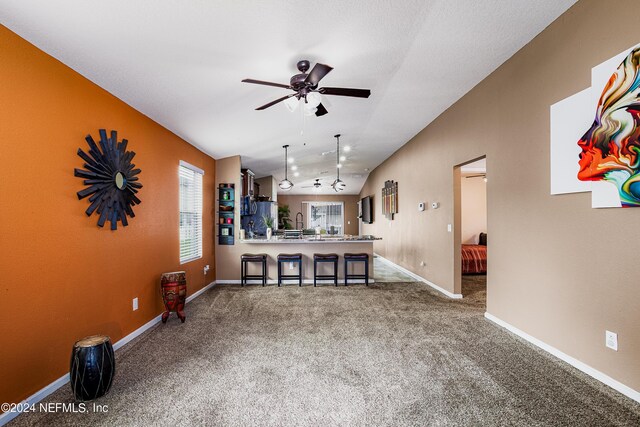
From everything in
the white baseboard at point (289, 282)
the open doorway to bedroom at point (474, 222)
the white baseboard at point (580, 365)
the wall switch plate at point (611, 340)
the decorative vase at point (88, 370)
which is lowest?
the white baseboard at point (289, 282)

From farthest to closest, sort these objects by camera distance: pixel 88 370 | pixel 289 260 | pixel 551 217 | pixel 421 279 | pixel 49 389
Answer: pixel 421 279, pixel 289 260, pixel 551 217, pixel 49 389, pixel 88 370

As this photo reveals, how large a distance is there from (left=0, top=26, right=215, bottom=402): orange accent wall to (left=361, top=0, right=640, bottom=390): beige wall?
3820 mm

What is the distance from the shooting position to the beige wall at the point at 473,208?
25.6 feet

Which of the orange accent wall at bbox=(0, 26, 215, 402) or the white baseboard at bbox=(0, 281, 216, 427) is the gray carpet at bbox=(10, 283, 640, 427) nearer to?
the white baseboard at bbox=(0, 281, 216, 427)

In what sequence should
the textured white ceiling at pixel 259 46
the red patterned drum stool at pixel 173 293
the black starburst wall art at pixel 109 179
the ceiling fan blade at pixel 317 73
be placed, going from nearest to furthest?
1. the textured white ceiling at pixel 259 46
2. the ceiling fan blade at pixel 317 73
3. the black starburst wall art at pixel 109 179
4. the red patterned drum stool at pixel 173 293

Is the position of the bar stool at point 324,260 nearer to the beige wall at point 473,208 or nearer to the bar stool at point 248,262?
the bar stool at point 248,262

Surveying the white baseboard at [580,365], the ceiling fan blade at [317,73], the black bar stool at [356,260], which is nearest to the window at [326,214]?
the black bar stool at [356,260]

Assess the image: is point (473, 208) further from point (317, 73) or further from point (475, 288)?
point (317, 73)

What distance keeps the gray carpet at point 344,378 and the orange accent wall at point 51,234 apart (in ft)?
1.35

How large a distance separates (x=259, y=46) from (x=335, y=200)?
38.6ft

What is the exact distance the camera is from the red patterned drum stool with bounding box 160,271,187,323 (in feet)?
11.8

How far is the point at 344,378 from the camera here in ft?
7.79

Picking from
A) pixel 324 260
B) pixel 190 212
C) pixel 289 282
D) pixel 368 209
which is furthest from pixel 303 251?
pixel 368 209

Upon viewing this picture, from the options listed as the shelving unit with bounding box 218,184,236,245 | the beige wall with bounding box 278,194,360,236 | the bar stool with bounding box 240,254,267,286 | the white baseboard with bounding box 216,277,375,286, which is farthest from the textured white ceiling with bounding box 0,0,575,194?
the beige wall with bounding box 278,194,360,236
